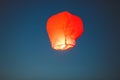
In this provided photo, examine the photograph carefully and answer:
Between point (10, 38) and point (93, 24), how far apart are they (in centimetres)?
104

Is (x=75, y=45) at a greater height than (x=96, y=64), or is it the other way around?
(x=75, y=45)

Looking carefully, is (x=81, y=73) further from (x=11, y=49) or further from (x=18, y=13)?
(x=18, y=13)

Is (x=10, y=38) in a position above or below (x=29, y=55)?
above

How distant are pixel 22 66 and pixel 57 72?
43cm

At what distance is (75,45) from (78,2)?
56cm

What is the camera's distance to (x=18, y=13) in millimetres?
2285

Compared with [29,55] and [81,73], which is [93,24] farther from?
[29,55]

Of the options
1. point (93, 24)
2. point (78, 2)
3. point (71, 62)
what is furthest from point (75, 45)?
point (78, 2)

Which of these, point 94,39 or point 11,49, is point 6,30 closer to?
point 11,49

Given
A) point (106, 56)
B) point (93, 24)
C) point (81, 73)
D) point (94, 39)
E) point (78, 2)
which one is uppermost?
point (78, 2)

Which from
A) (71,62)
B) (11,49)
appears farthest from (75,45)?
(11,49)

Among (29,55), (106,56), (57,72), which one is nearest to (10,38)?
(29,55)

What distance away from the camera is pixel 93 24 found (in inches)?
89.1

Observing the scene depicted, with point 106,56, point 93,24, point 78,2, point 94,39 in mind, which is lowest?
point 106,56
